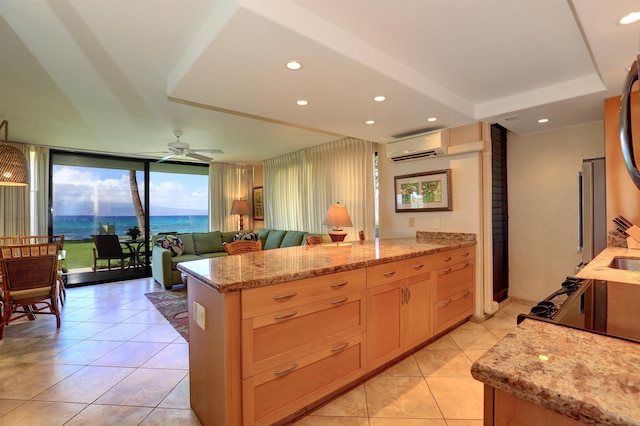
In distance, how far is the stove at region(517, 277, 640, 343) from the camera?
3.01 feet

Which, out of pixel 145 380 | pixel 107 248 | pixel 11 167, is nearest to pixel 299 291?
pixel 145 380

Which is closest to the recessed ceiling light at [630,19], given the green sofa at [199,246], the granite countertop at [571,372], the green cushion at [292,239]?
the granite countertop at [571,372]

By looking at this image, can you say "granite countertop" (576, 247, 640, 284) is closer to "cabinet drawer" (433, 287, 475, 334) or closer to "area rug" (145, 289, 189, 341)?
"cabinet drawer" (433, 287, 475, 334)

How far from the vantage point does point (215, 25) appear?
5.40ft

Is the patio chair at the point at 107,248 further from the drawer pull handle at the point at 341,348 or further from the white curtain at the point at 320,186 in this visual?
the drawer pull handle at the point at 341,348

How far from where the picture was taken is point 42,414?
6.32 feet

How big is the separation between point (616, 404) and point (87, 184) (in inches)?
293

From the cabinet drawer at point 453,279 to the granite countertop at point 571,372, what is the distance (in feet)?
6.55

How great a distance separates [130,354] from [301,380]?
190cm

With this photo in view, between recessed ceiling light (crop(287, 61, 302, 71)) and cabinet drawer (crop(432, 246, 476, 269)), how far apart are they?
6.46 feet

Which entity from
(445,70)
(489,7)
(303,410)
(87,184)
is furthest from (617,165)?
(87,184)

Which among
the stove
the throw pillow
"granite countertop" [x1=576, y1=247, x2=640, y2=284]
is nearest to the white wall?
"granite countertop" [x1=576, y1=247, x2=640, y2=284]

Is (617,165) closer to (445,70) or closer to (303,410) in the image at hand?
(445,70)

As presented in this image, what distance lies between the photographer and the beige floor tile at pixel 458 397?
1884 mm
